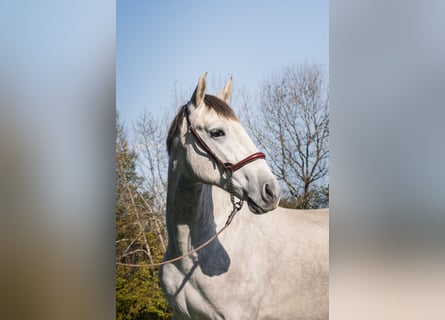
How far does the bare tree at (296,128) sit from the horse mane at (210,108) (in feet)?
0.37

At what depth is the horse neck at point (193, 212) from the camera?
7.96 ft

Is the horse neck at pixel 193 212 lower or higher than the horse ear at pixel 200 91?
lower

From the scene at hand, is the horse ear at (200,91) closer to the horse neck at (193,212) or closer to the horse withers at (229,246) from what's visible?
the horse withers at (229,246)

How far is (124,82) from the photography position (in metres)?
2.63

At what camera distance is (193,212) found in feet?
7.98

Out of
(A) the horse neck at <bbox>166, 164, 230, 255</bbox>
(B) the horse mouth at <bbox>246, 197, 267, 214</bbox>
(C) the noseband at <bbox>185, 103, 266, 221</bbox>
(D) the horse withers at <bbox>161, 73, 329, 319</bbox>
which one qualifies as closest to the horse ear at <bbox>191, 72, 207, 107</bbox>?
(D) the horse withers at <bbox>161, 73, 329, 319</bbox>

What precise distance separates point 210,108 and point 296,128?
435 millimetres

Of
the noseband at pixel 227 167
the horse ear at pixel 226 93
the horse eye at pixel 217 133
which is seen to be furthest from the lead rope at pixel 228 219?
the horse ear at pixel 226 93

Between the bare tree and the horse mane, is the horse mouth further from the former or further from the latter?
the horse mane

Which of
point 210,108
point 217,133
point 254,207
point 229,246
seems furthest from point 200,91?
point 229,246
